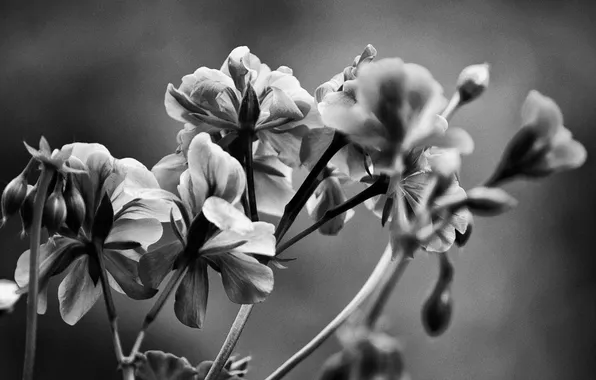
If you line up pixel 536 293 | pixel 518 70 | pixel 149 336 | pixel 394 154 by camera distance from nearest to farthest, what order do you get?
pixel 394 154 → pixel 149 336 → pixel 536 293 → pixel 518 70

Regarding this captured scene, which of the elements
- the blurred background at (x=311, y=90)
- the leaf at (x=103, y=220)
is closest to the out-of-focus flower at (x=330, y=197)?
the leaf at (x=103, y=220)

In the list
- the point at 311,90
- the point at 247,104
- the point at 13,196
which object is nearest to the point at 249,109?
the point at 247,104

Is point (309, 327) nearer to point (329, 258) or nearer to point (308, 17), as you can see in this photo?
point (329, 258)

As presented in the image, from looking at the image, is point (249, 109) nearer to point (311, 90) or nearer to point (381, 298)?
point (381, 298)

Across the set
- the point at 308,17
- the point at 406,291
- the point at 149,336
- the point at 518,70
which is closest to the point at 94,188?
the point at 149,336

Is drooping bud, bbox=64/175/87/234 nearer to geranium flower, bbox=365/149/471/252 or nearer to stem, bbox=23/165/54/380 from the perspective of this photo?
stem, bbox=23/165/54/380

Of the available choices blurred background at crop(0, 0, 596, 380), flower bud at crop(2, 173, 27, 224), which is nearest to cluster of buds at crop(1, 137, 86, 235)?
flower bud at crop(2, 173, 27, 224)
